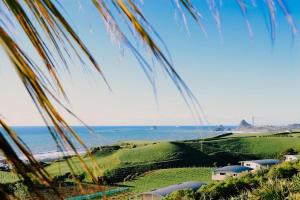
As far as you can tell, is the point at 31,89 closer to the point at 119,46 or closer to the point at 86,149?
the point at 86,149

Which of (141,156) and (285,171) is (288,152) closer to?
(141,156)

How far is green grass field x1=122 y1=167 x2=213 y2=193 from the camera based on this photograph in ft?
133

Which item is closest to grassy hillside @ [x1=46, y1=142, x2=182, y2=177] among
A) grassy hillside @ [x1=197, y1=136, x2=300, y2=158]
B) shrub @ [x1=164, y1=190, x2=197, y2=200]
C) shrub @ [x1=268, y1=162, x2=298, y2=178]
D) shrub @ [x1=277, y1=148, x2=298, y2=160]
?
grassy hillside @ [x1=197, y1=136, x2=300, y2=158]

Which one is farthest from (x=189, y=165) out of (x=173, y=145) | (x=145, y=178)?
(x=145, y=178)

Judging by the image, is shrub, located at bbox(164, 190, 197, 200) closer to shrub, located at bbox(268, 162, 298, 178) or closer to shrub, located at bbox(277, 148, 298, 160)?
shrub, located at bbox(268, 162, 298, 178)

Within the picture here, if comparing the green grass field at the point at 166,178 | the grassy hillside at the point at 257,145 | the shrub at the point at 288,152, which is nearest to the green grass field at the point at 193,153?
the grassy hillside at the point at 257,145

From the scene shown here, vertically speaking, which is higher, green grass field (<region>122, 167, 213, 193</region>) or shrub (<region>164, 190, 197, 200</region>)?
shrub (<region>164, 190, 197, 200</region>)

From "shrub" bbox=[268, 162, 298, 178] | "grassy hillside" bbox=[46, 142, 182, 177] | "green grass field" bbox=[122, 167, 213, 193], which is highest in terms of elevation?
"shrub" bbox=[268, 162, 298, 178]

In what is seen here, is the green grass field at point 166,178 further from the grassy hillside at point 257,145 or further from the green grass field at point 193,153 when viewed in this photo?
the grassy hillside at point 257,145

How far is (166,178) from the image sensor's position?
4394 centimetres

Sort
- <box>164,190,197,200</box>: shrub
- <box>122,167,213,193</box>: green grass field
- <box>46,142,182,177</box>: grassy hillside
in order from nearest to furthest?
1. <box>164,190,197,200</box>: shrub
2. <box>122,167,213,193</box>: green grass field
3. <box>46,142,182,177</box>: grassy hillside

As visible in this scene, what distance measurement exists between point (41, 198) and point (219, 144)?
213 ft

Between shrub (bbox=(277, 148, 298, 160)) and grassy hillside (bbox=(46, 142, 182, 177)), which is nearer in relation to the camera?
grassy hillside (bbox=(46, 142, 182, 177))

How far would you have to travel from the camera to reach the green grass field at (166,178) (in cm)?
Result: 4054
